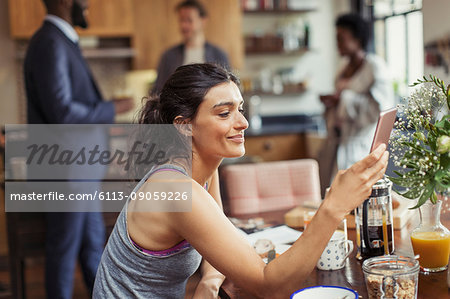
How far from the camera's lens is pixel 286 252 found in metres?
Result: 1.25

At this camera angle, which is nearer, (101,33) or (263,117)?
(101,33)

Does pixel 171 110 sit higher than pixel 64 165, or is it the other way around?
pixel 171 110

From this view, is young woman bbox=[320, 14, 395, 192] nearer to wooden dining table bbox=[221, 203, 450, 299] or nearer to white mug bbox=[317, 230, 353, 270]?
wooden dining table bbox=[221, 203, 450, 299]

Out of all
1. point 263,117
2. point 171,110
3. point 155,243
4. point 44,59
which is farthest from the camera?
point 263,117

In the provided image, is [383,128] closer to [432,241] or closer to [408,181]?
[408,181]

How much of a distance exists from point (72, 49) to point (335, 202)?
1.93 m

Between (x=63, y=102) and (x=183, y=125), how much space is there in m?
1.34

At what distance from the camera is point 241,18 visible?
211 inches

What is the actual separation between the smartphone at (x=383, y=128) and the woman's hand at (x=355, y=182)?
20 mm

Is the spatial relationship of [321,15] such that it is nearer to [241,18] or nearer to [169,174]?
[241,18]

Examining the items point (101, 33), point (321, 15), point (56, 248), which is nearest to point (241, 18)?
point (321, 15)

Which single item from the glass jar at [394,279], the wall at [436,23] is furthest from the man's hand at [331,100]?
the glass jar at [394,279]

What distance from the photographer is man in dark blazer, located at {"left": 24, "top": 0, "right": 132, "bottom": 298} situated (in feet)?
8.66

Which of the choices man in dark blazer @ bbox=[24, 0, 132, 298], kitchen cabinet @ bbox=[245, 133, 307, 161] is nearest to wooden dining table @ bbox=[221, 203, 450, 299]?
man in dark blazer @ bbox=[24, 0, 132, 298]
